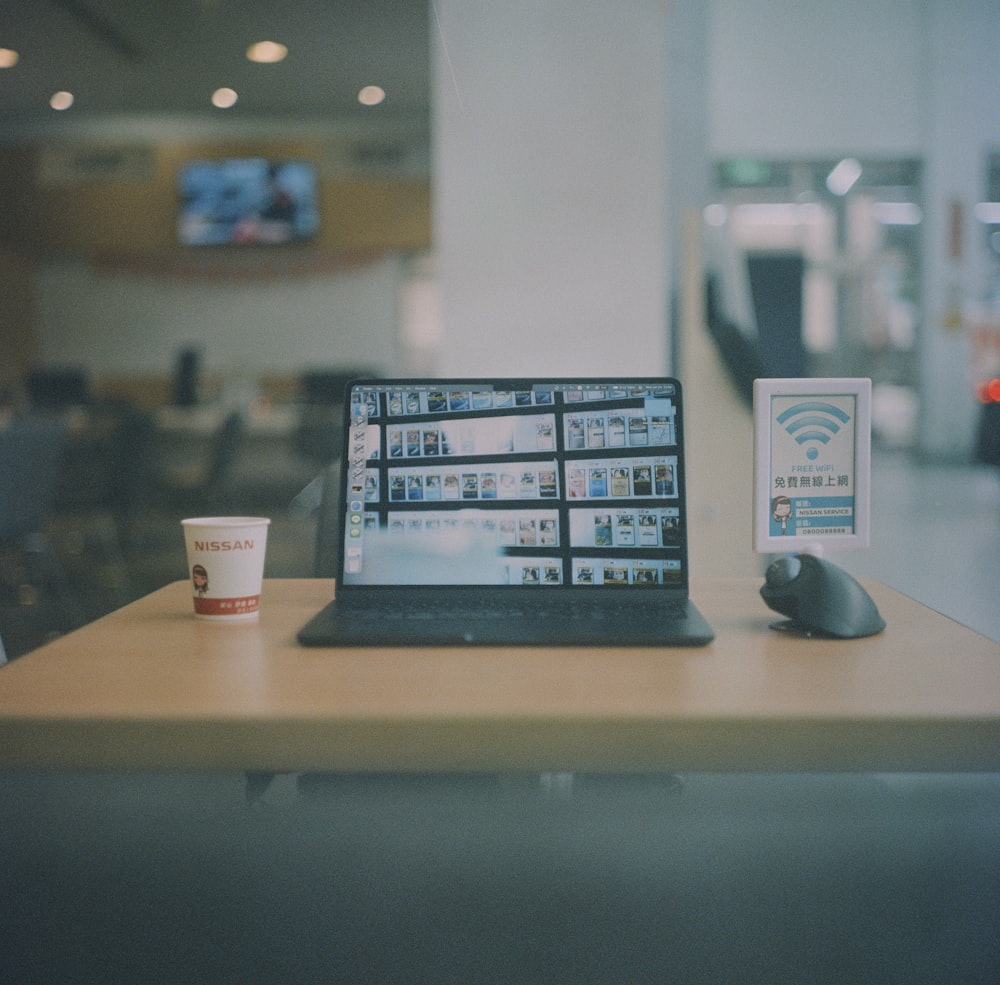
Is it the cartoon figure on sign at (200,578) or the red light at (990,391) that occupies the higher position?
the cartoon figure on sign at (200,578)

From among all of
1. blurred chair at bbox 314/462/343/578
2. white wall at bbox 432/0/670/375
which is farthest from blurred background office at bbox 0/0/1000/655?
blurred chair at bbox 314/462/343/578

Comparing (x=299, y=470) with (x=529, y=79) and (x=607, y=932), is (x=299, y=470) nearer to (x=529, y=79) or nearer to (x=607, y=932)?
(x=529, y=79)

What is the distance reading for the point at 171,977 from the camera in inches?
44.2

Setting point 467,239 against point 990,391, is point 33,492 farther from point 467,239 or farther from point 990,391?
point 990,391

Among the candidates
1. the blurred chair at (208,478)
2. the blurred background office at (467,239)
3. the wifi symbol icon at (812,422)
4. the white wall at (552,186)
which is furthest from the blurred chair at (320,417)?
the wifi symbol icon at (812,422)

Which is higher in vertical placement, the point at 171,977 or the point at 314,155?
the point at 314,155

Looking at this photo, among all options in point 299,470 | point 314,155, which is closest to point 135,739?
point 299,470

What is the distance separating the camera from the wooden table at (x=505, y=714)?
708 mm

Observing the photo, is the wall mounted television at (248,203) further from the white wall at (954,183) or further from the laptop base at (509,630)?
the laptop base at (509,630)

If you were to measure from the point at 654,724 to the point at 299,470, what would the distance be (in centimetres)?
673

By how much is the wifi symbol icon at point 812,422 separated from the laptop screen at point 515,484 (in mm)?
123

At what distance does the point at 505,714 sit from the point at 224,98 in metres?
7.72

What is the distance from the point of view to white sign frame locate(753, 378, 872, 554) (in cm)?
105

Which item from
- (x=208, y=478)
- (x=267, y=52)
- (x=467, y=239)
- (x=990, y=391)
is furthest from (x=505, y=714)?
(x=267, y=52)
